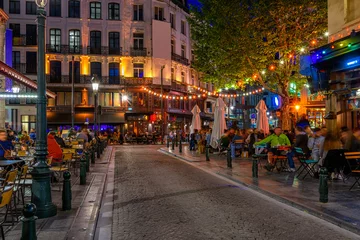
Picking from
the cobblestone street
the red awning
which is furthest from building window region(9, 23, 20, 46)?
the cobblestone street

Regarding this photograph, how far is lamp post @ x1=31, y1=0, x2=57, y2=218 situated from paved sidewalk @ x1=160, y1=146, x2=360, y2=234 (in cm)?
537

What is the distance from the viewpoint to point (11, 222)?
265 inches

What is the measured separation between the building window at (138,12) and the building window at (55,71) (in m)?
11.5

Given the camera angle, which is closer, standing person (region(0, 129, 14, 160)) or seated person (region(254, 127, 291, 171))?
standing person (region(0, 129, 14, 160))

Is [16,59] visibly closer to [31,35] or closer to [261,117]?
[31,35]

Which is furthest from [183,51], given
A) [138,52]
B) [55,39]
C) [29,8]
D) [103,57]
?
[29,8]

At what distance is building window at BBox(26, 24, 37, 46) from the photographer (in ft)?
152

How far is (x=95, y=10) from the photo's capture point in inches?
1918

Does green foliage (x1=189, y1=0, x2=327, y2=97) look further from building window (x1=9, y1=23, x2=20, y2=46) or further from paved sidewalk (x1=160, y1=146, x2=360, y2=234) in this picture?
building window (x1=9, y1=23, x2=20, y2=46)

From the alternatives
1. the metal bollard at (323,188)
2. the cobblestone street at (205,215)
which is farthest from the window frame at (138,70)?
the metal bollard at (323,188)

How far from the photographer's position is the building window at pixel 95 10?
1911 inches

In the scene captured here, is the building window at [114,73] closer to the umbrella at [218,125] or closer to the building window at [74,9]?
the building window at [74,9]

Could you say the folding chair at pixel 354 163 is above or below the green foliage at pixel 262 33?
below

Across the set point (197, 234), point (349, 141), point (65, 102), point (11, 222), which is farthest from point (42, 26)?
point (65, 102)
